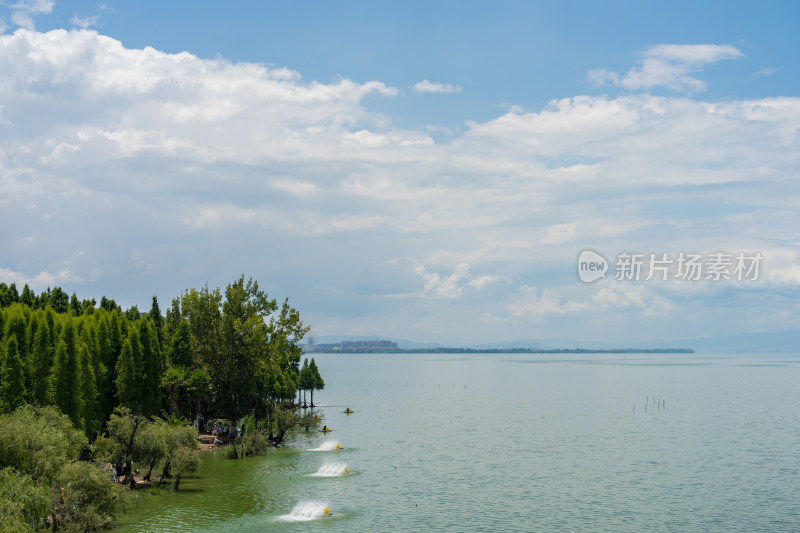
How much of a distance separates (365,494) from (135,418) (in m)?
21.1

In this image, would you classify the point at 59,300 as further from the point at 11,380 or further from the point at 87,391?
the point at 11,380

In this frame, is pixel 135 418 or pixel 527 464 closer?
pixel 135 418

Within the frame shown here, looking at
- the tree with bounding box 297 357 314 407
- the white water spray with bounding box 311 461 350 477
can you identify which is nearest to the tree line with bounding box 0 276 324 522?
the white water spray with bounding box 311 461 350 477

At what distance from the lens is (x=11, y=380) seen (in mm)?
52312

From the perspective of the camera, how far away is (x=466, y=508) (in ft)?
178

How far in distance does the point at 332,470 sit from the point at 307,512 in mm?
18507

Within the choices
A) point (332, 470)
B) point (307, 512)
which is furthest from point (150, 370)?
point (307, 512)

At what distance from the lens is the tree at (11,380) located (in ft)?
169

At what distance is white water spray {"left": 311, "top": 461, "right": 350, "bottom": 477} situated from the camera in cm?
6747

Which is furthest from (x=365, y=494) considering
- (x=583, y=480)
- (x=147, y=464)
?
(x=583, y=480)

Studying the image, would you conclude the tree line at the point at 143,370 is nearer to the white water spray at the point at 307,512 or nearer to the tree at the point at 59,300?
the tree at the point at 59,300

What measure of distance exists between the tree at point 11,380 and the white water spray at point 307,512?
916 inches

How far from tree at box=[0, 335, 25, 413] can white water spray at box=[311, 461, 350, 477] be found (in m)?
28.4

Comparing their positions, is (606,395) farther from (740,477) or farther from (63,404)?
(63,404)
